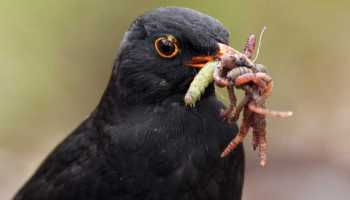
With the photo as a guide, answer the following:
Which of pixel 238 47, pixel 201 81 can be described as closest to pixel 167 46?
pixel 201 81

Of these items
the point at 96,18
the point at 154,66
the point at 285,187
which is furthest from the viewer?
the point at 96,18

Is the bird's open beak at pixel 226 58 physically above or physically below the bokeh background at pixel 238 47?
above

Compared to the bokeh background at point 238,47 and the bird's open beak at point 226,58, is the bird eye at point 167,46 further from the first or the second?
the bokeh background at point 238,47

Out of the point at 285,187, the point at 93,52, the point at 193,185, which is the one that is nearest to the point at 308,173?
the point at 285,187

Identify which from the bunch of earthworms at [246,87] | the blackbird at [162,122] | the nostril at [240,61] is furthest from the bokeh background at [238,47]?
the nostril at [240,61]

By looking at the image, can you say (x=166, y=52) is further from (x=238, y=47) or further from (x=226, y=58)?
(x=238, y=47)

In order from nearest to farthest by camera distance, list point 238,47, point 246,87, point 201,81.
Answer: point 246,87, point 201,81, point 238,47

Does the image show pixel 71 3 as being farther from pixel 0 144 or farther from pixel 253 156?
pixel 253 156
